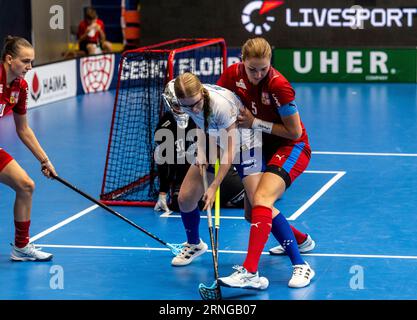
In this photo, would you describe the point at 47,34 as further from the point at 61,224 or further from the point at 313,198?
the point at 61,224

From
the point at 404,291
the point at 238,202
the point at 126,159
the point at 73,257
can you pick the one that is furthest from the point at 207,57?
the point at 404,291

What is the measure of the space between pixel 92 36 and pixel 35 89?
362cm

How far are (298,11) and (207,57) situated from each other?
3217 mm

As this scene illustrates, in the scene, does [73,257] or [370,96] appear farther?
[370,96]

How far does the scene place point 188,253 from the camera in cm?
883

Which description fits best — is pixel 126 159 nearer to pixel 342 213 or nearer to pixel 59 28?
pixel 342 213

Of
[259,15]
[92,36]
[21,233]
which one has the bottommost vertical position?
[21,233]

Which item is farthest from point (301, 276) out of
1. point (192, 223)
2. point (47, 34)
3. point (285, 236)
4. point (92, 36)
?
point (92, 36)

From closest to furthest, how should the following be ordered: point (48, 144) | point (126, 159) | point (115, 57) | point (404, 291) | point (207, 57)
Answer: point (404, 291)
point (126, 159)
point (48, 144)
point (207, 57)
point (115, 57)

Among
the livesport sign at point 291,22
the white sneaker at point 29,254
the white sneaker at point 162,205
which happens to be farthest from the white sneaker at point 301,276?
the livesport sign at point 291,22

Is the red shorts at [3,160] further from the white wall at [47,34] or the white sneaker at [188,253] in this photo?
the white wall at [47,34]

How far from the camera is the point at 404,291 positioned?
312 inches

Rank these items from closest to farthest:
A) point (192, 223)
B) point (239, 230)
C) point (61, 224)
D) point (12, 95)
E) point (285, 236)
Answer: point (285, 236) < point (12, 95) < point (192, 223) < point (239, 230) < point (61, 224)

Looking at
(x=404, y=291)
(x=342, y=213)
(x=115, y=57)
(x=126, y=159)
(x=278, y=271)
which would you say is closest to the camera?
(x=404, y=291)
